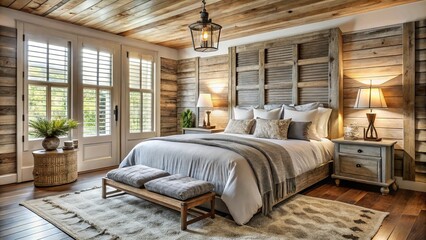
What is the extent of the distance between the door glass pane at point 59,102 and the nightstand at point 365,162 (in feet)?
14.3

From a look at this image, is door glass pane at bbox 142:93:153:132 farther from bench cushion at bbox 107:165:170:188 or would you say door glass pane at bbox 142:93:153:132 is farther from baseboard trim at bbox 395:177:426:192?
baseboard trim at bbox 395:177:426:192

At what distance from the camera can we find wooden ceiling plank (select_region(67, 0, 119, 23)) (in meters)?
3.68

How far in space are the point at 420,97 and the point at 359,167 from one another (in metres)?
1.24

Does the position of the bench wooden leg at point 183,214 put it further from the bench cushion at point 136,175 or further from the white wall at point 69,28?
the white wall at point 69,28

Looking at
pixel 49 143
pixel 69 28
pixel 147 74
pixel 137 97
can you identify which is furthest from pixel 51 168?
pixel 147 74

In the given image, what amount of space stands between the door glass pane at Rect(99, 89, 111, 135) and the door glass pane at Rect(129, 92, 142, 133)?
1.59ft

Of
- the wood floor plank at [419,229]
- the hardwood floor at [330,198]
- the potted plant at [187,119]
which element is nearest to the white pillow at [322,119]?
the hardwood floor at [330,198]

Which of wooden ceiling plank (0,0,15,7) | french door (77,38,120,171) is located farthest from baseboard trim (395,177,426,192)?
wooden ceiling plank (0,0,15,7)

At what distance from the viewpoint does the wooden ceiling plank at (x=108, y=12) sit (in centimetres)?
371

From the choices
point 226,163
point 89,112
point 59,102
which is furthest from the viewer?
point 89,112

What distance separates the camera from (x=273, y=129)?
156 inches

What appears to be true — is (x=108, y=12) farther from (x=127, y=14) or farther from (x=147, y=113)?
(x=147, y=113)

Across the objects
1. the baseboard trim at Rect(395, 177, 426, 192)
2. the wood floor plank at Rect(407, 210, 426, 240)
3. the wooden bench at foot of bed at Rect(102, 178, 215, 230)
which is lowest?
the wood floor plank at Rect(407, 210, 426, 240)

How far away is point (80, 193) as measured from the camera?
11.6ft
